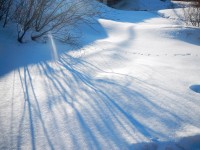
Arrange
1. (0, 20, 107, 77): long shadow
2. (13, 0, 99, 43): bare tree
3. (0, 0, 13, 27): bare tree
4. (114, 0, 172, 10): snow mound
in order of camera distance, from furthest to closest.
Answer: (114, 0, 172, 10): snow mound
(0, 0, 13, 27): bare tree
(13, 0, 99, 43): bare tree
(0, 20, 107, 77): long shadow

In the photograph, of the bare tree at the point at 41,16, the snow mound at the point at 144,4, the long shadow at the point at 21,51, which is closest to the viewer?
the long shadow at the point at 21,51

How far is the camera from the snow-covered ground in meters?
2.16

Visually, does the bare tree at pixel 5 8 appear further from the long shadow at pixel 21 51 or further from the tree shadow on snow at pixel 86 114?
the tree shadow on snow at pixel 86 114

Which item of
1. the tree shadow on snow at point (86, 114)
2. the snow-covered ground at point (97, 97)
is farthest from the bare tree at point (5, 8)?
the tree shadow on snow at point (86, 114)

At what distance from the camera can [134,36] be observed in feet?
21.8

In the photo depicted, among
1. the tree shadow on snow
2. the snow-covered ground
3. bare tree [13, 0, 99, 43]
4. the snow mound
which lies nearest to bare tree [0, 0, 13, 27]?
bare tree [13, 0, 99, 43]

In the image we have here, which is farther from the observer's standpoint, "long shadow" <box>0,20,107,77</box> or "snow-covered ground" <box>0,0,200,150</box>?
"long shadow" <box>0,20,107,77</box>

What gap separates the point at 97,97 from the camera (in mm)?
2871

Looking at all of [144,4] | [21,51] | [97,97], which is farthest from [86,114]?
[144,4]

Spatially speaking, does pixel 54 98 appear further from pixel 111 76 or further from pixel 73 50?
pixel 73 50

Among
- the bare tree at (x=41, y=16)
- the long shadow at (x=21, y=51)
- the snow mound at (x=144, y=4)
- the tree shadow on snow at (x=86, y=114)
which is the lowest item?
the tree shadow on snow at (x=86, y=114)

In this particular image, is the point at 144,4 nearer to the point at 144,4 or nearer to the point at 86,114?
the point at 144,4

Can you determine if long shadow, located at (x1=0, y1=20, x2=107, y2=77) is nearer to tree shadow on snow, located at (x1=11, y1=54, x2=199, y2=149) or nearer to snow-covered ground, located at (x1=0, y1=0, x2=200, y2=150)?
snow-covered ground, located at (x1=0, y1=0, x2=200, y2=150)

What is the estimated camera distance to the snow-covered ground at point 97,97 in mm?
2160
